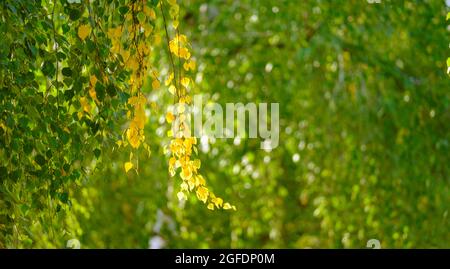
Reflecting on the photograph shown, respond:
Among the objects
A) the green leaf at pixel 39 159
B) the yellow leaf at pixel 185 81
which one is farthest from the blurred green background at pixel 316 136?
the green leaf at pixel 39 159

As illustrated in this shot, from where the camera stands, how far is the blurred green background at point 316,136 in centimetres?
506

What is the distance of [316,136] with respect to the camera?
581 centimetres

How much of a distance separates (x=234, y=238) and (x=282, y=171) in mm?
639

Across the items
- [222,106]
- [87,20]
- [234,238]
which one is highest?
[87,20]

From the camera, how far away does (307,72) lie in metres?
5.80

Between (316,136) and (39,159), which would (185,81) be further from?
(316,136)

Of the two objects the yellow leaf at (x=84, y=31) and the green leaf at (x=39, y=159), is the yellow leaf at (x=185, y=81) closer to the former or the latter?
the yellow leaf at (x=84, y=31)

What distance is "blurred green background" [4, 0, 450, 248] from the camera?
5.06 m

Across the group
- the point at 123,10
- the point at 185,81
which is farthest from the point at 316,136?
the point at 123,10

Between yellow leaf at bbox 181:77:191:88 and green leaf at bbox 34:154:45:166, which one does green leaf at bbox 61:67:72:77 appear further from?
yellow leaf at bbox 181:77:191:88

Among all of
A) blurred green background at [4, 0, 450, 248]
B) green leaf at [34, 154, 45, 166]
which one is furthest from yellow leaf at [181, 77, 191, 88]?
blurred green background at [4, 0, 450, 248]
